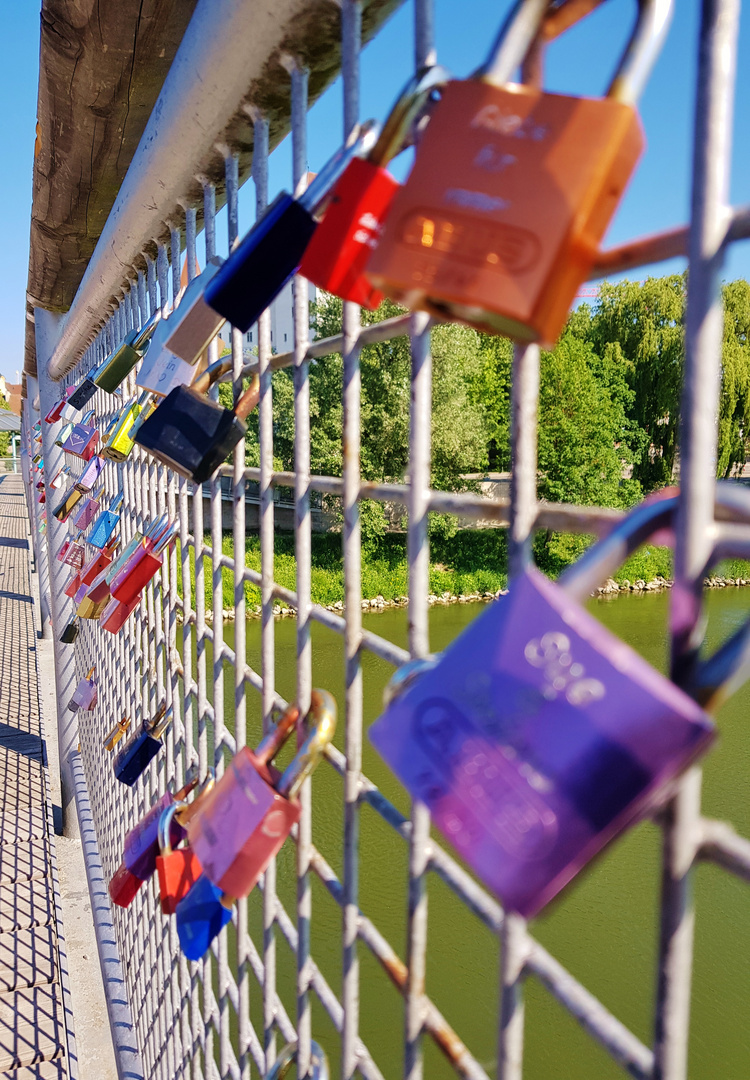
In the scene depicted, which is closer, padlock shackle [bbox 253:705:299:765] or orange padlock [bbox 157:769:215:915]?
padlock shackle [bbox 253:705:299:765]

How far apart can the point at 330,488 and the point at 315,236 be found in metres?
0.22

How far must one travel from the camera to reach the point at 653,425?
1416 centimetres

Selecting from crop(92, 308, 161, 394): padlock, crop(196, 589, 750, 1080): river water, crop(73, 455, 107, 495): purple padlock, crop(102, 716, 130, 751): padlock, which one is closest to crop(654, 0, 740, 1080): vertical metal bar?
crop(92, 308, 161, 394): padlock

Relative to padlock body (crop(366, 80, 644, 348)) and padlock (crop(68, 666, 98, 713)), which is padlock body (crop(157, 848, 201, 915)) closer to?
padlock body (crop(366, 80, 644, 348))

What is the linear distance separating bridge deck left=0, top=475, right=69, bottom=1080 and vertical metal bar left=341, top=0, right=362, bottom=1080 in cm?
177

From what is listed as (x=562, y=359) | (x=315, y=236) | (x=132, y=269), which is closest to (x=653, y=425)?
(x=562, y=359)

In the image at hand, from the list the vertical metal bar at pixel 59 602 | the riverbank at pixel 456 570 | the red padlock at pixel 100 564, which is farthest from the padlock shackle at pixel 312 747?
the riverbank at pixel 456 570

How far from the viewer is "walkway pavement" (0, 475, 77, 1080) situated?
6.84 ft

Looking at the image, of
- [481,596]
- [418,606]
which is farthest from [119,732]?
[481,596]

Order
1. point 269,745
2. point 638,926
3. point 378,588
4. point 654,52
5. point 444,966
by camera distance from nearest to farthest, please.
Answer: point 654,52 → point 269,745 → point 444,966 → point 638,926 → point 378,588

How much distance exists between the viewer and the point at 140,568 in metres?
1.16

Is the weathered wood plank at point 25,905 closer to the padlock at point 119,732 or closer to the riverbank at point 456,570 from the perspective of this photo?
the padlock at point 119,732

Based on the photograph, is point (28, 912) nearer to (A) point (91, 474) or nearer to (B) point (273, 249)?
(A) point (91, 474)

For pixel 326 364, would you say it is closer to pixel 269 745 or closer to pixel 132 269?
pixel 132 269
